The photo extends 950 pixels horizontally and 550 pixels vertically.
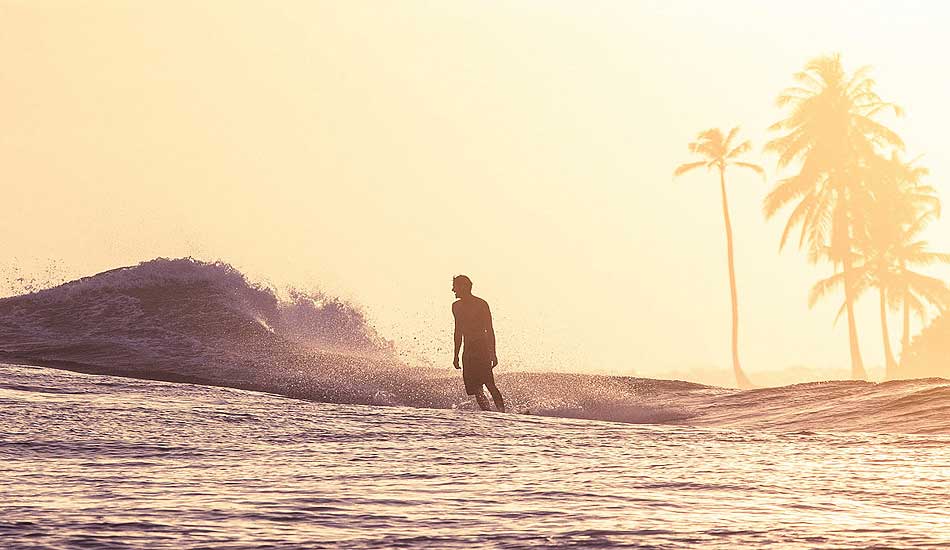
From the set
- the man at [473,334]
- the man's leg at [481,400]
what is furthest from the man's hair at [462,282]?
the man's leg at [481,400]

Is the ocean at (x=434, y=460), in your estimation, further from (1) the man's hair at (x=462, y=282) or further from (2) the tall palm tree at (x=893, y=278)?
(2) the tall palm tree at (x=893, y=278)

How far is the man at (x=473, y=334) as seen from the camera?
15.8 meters

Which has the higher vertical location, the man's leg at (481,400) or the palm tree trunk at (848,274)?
the palm tree trunk at (848,274)

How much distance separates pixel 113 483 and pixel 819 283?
44.2m

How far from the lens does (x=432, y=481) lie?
338 inches

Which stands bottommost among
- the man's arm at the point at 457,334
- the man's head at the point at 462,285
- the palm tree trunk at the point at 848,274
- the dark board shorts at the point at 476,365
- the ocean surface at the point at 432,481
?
the ocean surface at the point at 432,481

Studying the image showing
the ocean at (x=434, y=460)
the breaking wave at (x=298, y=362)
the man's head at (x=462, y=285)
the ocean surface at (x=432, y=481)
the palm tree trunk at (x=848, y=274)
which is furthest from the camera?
the palm tree trunk at (x=848, y=274)

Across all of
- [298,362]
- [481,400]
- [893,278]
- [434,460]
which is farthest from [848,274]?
[434,460]

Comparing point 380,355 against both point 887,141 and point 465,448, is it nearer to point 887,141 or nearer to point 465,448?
point 465,448

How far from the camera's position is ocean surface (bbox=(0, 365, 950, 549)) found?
20.5ft

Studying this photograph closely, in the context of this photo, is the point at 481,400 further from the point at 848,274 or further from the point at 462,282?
the point at 848,274

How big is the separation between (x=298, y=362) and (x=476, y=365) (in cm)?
742

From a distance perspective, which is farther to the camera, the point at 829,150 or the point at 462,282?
the point at 829,150

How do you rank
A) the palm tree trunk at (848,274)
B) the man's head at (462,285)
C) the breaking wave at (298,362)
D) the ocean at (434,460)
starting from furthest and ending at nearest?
the palm tree trunk at (848,274) < the breaking wave at (298,362) < the man's head at (462,285) < the ocean at (434,460)
